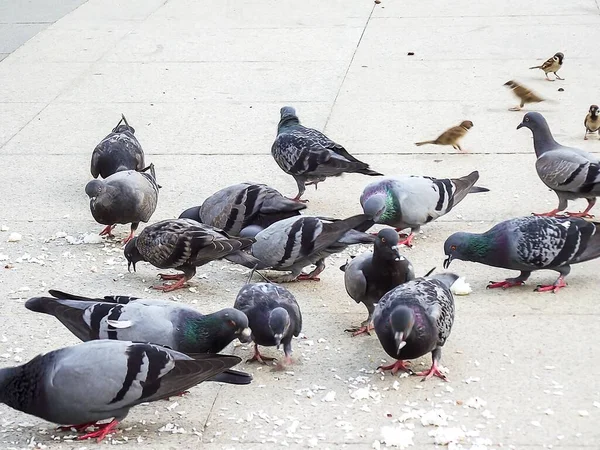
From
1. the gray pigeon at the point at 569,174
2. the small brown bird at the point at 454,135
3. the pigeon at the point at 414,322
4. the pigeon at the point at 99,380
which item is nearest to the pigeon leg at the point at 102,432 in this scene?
the pigeon at the point at 99,380

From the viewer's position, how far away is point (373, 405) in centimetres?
529

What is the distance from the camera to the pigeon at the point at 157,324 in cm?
540

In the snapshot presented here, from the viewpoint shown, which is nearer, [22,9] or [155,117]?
[155,117]

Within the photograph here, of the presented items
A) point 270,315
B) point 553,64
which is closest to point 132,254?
point 270,315

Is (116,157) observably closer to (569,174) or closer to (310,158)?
(310,158)

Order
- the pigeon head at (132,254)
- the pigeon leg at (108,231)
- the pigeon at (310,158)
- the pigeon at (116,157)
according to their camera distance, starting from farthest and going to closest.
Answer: the pigeon at (116,157) < the pigeon at (310,158) < the pigeon leg at (108,231) < the pigeon head at (132,254)

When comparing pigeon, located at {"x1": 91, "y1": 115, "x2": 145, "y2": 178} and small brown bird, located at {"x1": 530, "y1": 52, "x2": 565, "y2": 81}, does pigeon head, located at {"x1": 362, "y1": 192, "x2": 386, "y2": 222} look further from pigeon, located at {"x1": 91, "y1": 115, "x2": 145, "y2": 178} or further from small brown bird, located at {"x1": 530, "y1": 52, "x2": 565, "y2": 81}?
small brown bird, located at {"x1": 530, "y1": 52, "x2": 565, "y2": 81}

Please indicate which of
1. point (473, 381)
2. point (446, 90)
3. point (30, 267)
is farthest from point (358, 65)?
point (473, 381)

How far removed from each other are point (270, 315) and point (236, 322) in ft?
0.80

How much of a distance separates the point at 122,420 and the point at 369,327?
5.34ft

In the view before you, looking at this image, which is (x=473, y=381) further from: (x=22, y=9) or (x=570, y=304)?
(x=22, y=9)

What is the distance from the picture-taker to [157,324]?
5453 mm

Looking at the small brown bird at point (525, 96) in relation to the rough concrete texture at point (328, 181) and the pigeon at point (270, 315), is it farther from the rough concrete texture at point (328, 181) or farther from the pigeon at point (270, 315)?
the pigeon at point (270, 315)

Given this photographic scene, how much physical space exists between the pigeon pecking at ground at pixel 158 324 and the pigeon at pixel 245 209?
1727 mm
